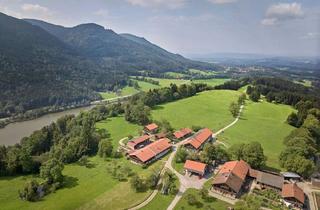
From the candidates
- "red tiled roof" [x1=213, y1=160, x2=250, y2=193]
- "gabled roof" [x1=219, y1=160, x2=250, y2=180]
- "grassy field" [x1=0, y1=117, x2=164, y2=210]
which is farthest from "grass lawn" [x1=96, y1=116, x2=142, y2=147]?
"red tiled roof" [x1=213, y1=160, x2=250, y2=193]

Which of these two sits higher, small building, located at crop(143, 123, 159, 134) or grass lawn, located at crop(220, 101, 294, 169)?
small building, located at crop(143, 123, 159, 134)

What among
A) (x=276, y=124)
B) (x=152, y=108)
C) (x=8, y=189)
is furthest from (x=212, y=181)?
(x=152, y=108)

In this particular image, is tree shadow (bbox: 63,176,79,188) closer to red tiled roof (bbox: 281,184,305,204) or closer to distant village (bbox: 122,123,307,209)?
distant village (bbox: 122,123,307,209)

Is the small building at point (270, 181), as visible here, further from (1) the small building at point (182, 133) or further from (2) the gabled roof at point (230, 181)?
(1) the small building at point (182, 133)

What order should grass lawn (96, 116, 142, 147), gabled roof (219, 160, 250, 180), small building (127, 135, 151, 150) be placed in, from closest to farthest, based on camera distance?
gabled roof (219, 160, 250, 180) → small building (127, 135, 151, 150) → grass lawn (96, 116, 142, 147)

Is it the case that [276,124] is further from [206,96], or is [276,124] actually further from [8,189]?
[8,189]

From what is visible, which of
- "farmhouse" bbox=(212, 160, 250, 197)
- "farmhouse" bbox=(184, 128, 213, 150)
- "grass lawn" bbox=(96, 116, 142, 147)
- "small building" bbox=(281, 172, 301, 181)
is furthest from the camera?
"grass lawn" bbox=(96, 116, 142, 147)
